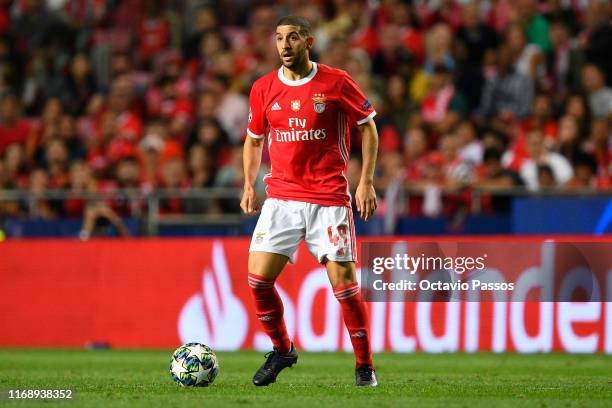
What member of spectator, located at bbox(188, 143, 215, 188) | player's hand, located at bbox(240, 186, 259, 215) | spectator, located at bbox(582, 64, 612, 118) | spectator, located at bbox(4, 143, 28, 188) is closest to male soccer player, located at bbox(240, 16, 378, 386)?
player's hand, located at bbox(240, 186, 259, 215)

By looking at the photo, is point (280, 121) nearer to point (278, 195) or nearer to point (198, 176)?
point (278, 195)

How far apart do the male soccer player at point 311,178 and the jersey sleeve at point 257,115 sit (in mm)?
49

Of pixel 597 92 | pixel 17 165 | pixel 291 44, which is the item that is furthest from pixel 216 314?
pixel 291 44

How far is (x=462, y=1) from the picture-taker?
61.9 ft

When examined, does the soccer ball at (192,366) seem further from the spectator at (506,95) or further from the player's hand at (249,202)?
the spectator at (506,95)

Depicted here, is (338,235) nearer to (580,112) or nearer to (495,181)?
(495,181)

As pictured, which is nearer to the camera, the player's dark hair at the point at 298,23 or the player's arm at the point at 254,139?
the player's dark hair at the point at 298,23

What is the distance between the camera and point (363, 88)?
1689cm

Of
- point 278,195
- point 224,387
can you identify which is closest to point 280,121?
point 278,195

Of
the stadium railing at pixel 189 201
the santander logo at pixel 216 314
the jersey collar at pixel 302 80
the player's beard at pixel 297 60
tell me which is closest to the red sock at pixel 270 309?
the jersey collar at pixel 302 80

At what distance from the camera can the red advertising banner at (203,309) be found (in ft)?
43.9

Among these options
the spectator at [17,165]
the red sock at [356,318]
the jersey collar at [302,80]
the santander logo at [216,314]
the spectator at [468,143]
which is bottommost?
the santander logo at [216,314]

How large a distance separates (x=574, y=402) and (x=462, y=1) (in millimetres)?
11564

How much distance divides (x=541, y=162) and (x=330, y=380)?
6.24 metres
